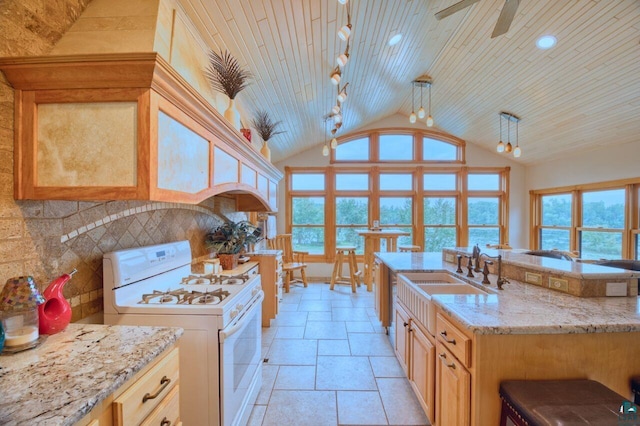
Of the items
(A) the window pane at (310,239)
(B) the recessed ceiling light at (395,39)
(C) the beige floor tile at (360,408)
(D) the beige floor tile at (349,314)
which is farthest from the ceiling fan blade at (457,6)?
(A) the window pane at (310,239)

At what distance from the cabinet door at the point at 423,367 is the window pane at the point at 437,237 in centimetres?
451

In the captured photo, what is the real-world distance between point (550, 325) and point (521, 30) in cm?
327

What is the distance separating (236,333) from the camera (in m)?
1.59

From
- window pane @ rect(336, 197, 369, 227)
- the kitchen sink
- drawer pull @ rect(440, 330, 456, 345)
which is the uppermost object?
window pane @ rect(336, 197, 369, 227)

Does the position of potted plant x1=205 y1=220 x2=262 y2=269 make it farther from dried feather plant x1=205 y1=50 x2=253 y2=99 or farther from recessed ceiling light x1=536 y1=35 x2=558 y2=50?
recessed ceiling light x1=536 y1=35 x2=558 y2=50

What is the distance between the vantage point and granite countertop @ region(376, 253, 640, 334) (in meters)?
1.23

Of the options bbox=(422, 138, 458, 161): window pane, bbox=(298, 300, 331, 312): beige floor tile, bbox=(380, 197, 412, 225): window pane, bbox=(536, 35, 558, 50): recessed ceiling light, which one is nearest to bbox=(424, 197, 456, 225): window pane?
bbox=(380, 197, 412, 225): window pane

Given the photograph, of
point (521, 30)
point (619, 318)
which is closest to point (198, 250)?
point (619, 318)

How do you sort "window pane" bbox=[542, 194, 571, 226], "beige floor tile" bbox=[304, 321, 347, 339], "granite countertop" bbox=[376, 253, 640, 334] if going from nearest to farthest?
1. "granite countertop" bbox=[376, 253, 640, 334]
2. "beige floor tile" bbox=[304, 321, 347, 339]
3. "window pane" bbox=[542, 194, 571, 226]

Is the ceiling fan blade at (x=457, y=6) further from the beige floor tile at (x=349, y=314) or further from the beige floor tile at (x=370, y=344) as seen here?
the beige floor tile at (x=349, y=314)

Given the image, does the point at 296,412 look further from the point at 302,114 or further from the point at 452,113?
the point at 452,113

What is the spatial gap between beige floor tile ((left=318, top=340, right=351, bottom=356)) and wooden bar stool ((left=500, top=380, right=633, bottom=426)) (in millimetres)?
1761

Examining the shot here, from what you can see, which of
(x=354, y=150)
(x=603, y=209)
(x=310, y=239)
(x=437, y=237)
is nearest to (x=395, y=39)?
(x=354, y=150)

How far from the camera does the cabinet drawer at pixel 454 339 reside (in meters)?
1.29
